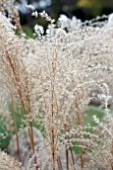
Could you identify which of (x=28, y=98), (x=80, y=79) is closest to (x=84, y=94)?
(x=80, y=79)

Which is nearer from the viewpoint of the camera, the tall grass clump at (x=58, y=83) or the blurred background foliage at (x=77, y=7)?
the tall grass clump at (x=58, y=83)

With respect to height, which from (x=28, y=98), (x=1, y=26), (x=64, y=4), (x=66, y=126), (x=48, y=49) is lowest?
(x=66, y=126)

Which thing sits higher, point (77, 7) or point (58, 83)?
point (77, 7)

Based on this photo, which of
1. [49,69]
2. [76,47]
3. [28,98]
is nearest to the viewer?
[49,69]

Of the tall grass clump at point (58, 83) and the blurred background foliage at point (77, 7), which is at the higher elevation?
the blurred background foliage at point (77, 7)

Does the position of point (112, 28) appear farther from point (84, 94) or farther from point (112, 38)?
point (84, 94)

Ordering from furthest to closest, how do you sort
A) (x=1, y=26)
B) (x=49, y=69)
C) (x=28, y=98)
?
1. (x=28, y=98)
2. (x=1, y=26)
3. (x=49, y=69)

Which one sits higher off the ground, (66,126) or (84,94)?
(84,94)

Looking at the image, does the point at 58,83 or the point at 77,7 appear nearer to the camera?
the point at 58,83

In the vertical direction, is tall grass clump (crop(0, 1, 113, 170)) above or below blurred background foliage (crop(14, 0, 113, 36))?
below

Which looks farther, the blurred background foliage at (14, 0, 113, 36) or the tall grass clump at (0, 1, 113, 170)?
the blurred background foliage at (14, 0, 113, 36)

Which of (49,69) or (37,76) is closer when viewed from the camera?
(49,69)
